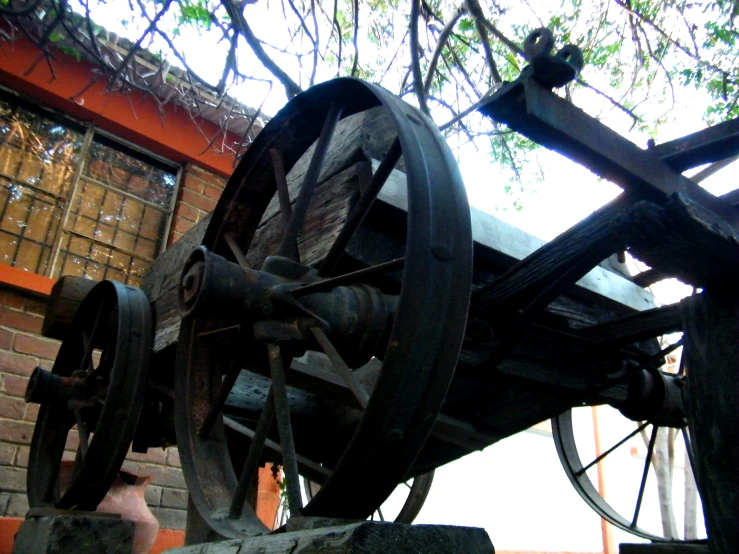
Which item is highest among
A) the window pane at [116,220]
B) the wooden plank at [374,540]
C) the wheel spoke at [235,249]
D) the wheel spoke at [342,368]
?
the window pane at [116,220]

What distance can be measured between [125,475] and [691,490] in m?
5.20

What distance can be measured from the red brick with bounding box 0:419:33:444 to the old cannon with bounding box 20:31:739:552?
136 cm

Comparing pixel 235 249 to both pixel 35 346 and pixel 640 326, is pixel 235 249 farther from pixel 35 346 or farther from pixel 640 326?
pixel 35 346

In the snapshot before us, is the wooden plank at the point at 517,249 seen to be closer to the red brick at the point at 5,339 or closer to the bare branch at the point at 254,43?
the bare branch at the point at 254,43

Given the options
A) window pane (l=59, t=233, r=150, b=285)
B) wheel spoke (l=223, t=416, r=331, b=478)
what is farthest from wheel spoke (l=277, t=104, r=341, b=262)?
window pane (l=59, t=233, r=150, b=285)

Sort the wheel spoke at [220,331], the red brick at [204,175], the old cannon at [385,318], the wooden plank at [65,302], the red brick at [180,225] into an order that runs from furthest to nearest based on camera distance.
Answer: the red brick at [204,175] → the red brick at [180,225] → the wooden plank at [65,302] → the wheel spoke at [220,331] → the old cannon at [385,318]

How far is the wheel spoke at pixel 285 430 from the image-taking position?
1407 mm

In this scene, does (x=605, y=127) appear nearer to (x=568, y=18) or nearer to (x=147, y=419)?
(x=147, y=419)

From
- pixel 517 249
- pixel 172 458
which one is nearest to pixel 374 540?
pixel 517 249

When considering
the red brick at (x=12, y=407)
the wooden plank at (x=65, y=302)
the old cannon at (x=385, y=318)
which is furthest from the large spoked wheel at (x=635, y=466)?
the red brick at (x=12, y=407)

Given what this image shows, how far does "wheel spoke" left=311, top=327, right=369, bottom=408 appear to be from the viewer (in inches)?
59.5

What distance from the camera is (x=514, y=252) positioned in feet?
7.40

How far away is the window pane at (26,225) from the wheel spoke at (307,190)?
3395 mm

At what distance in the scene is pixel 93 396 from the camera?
2.75 meters
